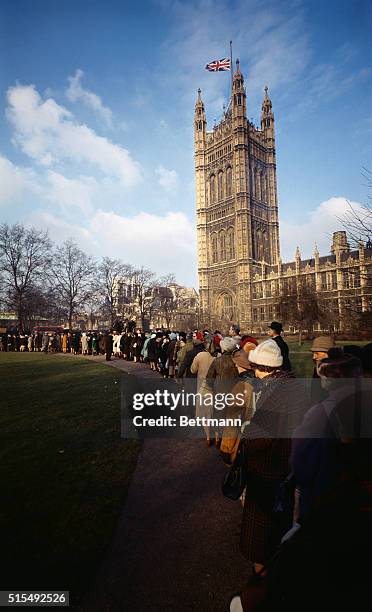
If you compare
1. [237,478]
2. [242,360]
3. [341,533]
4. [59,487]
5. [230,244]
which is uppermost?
[230,244]

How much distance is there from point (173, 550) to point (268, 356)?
2.16 m

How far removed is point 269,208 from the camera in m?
75.8

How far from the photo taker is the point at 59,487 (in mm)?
4270

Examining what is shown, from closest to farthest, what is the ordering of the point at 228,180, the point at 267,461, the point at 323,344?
1. the point at 267,461
2. the point at 323,344
3. the point at 228,180

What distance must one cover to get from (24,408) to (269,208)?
76036 millimetres

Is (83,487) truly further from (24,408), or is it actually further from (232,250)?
(232,250)

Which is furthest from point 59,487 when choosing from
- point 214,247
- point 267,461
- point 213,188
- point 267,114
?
point 267,114

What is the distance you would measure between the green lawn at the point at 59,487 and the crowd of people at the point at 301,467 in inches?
63.1

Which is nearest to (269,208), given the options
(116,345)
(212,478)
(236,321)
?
(236,321)

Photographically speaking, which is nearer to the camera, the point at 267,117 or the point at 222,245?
the point at 222,245

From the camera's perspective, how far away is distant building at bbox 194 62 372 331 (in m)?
63.7

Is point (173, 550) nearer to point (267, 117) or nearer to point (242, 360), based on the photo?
point (242, 360)

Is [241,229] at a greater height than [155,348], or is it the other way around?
[241,229]

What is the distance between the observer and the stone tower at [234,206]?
67562 millimetres
